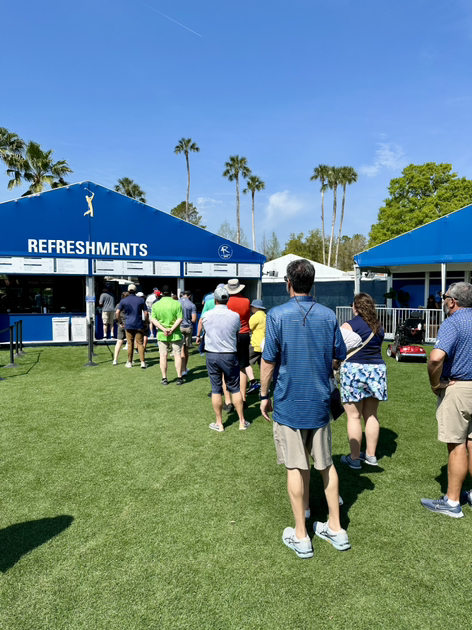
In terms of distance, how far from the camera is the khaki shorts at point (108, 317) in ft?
42.0

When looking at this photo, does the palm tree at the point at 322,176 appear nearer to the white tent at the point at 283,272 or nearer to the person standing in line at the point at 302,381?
the white tent at the point at 283,272

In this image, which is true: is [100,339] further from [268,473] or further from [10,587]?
[10,587]

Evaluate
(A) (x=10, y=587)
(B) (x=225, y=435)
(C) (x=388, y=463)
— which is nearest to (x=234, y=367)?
(B) (x=225, y=435)

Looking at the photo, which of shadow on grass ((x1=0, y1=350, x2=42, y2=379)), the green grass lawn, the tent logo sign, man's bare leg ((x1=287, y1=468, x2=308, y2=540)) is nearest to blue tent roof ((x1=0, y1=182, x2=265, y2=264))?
the tent logo sign

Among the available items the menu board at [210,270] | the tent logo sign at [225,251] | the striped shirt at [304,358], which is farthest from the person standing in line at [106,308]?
the striped shirt at [304,358]

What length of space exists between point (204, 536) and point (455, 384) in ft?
7.15

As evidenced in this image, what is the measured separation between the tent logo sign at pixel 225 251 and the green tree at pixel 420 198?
2110 cm

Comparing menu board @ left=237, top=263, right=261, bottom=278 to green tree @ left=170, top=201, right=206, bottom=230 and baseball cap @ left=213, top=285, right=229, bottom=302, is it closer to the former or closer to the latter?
baseball cap @ left=213, top=285, right=229, bottom=302

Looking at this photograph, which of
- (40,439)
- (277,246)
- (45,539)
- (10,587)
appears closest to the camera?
(10,587)

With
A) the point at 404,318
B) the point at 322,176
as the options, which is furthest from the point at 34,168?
the point at 322,176

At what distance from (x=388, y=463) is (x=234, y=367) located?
206 centimetres

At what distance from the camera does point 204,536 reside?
297 cm

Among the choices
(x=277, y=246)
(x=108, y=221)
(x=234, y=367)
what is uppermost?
(x=277, y=246)

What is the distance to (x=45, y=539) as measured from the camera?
294 cm
